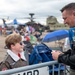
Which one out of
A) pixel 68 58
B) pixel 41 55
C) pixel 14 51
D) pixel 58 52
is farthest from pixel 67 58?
pixel 41 55

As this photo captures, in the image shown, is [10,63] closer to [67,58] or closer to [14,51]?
[14,51]

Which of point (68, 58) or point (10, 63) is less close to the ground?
point (68, 58)

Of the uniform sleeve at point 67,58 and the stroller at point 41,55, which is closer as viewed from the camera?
the uniform sleeve at point 67,58

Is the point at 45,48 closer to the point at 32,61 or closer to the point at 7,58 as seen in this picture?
the point at 32,61

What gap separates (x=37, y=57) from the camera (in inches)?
242

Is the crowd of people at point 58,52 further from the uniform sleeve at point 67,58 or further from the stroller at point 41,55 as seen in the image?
the stroller at point 41,55

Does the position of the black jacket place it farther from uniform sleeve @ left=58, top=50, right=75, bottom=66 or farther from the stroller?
the stroller

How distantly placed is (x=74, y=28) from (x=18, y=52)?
4.68 ft

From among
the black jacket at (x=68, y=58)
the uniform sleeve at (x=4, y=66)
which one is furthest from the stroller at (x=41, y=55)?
the black jacket at (x=68, y=58)

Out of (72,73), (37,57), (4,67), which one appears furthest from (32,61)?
(72,73)

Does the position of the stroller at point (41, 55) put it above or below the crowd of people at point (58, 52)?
below

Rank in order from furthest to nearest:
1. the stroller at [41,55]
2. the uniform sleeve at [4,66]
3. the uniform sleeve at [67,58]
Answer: the stroller at [41,55], the uniform sleeve at [4,66], the uniform sleeve at [67,58]

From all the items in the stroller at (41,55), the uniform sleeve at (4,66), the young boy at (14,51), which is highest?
the young boy at (14,51)

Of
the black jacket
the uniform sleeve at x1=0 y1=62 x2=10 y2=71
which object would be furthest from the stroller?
the black jacket
